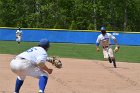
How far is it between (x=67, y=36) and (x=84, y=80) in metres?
32.2

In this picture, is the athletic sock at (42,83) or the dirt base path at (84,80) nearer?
the athletic sock at (42,83)

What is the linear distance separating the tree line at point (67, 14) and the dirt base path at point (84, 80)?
144ft

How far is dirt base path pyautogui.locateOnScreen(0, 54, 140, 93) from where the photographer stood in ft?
42.4

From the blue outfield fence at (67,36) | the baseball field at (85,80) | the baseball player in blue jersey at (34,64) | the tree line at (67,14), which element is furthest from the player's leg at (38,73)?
the tree line at (67,14)

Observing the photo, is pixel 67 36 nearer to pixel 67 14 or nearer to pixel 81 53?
pixel 81 53

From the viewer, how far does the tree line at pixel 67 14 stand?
6450cm

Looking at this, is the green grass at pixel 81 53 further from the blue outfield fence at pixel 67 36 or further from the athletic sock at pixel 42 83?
the athletic sock at pixel 42 83

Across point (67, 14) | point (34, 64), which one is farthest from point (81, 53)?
point (67, 14)

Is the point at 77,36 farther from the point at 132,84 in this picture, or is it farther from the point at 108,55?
the point at 132,84


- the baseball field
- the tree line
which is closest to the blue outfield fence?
the tree line

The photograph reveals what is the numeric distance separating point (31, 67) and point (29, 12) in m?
57.9

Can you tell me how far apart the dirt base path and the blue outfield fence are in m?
24.8

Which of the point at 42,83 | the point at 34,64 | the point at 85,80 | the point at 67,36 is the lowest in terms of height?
the point at 67,36

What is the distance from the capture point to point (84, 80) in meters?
15.2
